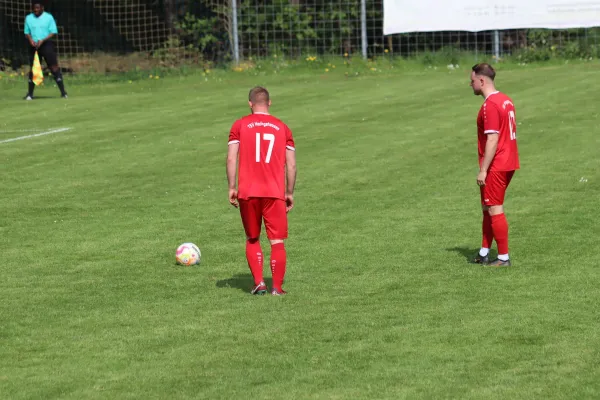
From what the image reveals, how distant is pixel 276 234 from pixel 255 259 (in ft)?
0.92

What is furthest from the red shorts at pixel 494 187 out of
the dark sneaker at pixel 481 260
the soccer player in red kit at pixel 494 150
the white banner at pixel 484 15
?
the white banner at pixel 484 15

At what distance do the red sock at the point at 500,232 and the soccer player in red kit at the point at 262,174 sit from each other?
2.26 m

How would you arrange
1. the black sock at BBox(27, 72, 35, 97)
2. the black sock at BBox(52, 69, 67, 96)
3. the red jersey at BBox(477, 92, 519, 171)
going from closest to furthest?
the red jersey at BBox(477, 92, 519, 171), the black sock at BBox(27, 72, 35, 97), the black sock at BBox(52, 69, 67, 96)

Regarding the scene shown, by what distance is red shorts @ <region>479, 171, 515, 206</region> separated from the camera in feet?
36.3

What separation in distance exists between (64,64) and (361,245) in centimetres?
2358

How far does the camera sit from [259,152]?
979 centimetres

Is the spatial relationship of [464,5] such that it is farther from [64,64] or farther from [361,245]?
[361,245]

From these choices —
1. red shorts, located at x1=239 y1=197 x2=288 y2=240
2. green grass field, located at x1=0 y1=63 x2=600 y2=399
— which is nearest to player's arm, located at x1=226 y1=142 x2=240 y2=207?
red shorts, located at x1=239 y1=197 x2=288 y2=240

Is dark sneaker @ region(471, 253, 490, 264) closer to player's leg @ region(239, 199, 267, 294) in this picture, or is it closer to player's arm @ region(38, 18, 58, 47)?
player's leg @ region(239, 199, 267, 294)

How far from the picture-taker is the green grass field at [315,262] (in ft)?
25.0

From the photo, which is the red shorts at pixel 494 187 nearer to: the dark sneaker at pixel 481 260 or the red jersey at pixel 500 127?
the red jersey at pixel 500 127

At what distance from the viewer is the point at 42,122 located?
72.3ft

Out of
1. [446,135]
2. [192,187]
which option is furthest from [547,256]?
[446,135]

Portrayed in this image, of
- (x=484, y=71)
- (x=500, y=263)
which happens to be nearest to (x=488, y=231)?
(x=500, y=263)
